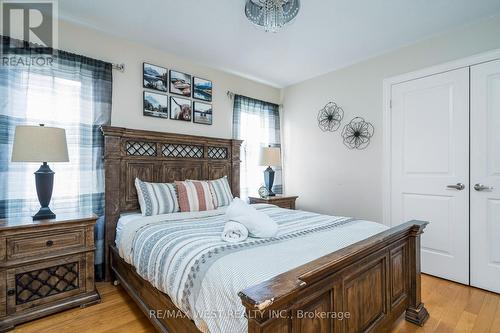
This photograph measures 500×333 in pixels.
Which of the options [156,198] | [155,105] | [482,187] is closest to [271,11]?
[155,105]

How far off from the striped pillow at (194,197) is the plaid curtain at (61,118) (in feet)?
2.65

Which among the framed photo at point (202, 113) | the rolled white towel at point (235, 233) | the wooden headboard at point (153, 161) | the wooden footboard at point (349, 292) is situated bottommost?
the wooden footboard at point (349, 292)

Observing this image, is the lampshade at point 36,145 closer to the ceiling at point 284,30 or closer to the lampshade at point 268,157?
the ceiling at point 284,30

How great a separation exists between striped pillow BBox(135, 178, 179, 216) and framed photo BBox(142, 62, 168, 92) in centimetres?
116

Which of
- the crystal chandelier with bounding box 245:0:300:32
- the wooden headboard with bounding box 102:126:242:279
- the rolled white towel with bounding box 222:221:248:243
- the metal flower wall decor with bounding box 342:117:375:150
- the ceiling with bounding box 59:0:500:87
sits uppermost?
the ceiling with bounding box 59:0:500:87

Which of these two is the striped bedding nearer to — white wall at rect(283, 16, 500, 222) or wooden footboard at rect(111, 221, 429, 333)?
wooden footboard at rect(111, 221, 429, 333)

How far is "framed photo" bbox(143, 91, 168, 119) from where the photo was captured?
295cm

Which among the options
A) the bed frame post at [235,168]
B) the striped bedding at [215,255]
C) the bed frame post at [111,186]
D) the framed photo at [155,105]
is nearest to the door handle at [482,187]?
the striped bedding at [215,255]

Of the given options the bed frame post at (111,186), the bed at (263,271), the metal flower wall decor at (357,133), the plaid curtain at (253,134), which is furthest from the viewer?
the plaid curtain at (253,134)

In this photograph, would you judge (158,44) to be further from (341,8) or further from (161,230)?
(161,230)

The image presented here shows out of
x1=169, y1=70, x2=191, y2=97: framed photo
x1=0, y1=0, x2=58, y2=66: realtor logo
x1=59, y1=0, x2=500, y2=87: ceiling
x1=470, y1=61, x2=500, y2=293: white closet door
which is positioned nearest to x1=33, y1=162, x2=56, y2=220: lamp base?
x1=0, y1=0, x2=58, y2=66: realtor logo

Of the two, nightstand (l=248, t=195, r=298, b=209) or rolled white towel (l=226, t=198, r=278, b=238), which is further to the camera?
nightstand (l=248, t=195, r=298, b=209)

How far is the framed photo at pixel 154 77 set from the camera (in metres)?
2.94

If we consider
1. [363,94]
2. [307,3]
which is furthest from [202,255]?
[363,94]
